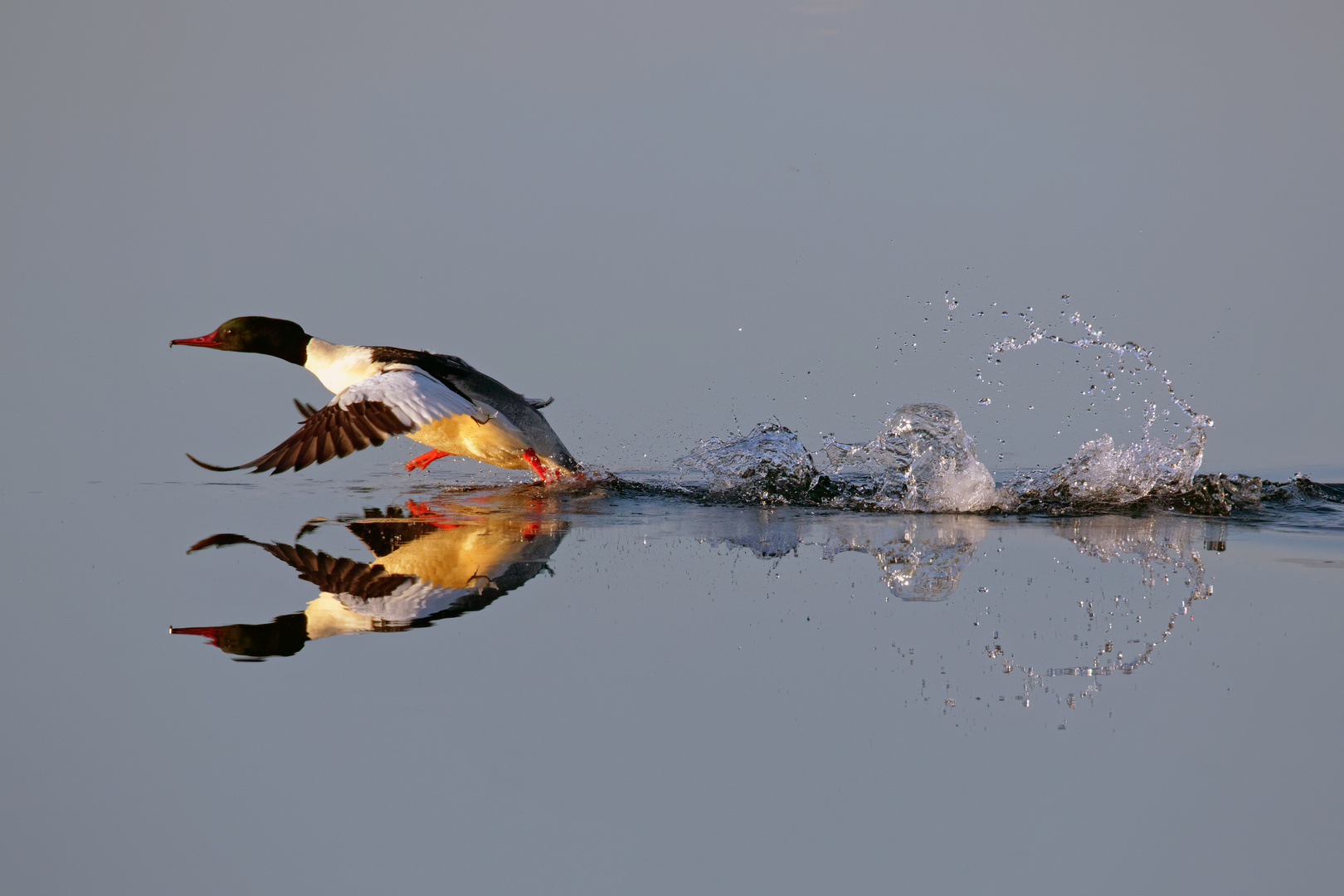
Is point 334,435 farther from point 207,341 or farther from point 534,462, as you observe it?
point 207,341

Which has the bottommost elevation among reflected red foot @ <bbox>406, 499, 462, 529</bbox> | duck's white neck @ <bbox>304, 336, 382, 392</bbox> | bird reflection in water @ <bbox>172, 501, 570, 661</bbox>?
bird reflection in water @ <bbox>172, 501, 570, 661</bbox>

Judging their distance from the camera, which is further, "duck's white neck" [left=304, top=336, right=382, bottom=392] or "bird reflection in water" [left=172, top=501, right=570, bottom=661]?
"duck's white neck" [left=304, top=336, right=382, bottom=392]

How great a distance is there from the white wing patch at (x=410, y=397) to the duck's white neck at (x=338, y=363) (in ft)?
2.66

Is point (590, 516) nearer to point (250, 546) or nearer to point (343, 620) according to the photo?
point (250, 546)

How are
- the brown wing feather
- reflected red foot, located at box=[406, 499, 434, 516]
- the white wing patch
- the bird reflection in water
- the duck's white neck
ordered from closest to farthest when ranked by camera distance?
the bird reflection in water
the brown wing feather
the white wing patch
reflected red foot, located at box=[406, 499, 434, 516]
the duck's white neck

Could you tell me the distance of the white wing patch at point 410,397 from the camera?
7031 mm

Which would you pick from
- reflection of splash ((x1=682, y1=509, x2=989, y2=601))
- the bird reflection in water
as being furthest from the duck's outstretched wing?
reflection of splash ((x1=682, y1=509, x2=989, y2=601))

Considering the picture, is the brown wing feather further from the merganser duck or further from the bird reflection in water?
the bird reflection in water

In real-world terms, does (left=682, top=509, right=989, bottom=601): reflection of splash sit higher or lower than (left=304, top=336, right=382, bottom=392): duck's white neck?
lower

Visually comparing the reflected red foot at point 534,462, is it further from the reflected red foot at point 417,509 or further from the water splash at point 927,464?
the water splash at point 927,464

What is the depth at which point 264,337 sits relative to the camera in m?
9.21

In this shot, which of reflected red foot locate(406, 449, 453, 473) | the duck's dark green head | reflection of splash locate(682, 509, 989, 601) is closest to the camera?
reflection of splash locate(682, 509, 989, 601)

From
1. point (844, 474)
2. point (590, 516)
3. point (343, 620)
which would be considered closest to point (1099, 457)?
point (844, 474)

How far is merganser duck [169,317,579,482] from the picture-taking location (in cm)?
682
